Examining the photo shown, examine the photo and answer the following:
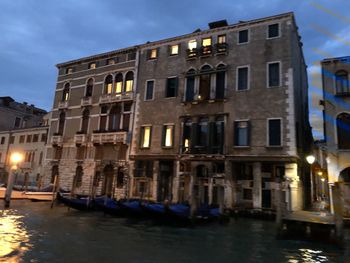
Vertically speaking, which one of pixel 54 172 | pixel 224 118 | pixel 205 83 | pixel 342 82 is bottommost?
pixel 54 172

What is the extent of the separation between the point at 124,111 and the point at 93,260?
17.0 metres

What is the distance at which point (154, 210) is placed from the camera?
14.5m

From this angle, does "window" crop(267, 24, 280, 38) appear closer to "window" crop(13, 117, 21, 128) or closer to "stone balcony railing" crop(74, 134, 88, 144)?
"stone balcony railing" crop(74, 134, 88, 144)

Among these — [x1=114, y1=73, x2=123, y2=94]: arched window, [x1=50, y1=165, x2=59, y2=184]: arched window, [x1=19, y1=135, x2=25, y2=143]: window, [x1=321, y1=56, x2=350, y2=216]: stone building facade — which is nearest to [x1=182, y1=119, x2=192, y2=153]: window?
[x1=114, y1=73, x2=123, y2=94]: arched window

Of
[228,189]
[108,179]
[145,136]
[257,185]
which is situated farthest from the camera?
[108,179]

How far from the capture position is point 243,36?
2023cm

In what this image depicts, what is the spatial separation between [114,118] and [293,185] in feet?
47.1

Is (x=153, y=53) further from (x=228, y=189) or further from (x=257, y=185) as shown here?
(x=257, y=185)

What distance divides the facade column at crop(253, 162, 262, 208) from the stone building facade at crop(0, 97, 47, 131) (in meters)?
32.7

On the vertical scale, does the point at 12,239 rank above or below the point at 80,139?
below

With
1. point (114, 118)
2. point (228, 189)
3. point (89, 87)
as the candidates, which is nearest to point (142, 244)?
point (228, 189)

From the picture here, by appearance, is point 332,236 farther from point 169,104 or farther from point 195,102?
point 169,104

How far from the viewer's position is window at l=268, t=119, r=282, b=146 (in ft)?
57.7

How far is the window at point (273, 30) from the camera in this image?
19045 mm
